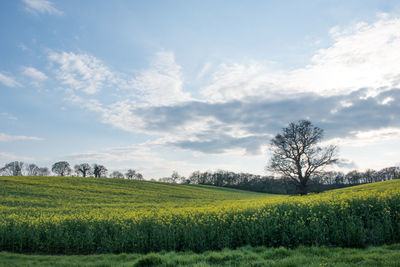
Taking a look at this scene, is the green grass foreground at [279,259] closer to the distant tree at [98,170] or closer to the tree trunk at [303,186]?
the tree trunk at [303,186]

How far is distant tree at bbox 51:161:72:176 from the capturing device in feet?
337

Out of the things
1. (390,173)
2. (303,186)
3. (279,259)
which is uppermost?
(390,173)

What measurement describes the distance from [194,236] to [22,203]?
25329 millimetres

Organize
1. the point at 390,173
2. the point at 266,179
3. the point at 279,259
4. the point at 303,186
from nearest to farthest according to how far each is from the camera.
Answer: the point at 279,259
the point at 303,186
the point at 390,173
the point at 266,179

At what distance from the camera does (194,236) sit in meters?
10.9

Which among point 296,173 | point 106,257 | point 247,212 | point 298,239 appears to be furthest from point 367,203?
point 296,173

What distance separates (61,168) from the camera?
338 ft

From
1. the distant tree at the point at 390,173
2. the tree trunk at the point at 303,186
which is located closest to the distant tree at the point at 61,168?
the tree trunk at the point at 303,186

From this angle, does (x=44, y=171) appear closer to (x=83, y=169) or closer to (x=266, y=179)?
(x=83, y=169)

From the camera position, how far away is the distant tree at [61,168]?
103 metres

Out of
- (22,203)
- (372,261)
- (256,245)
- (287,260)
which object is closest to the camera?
(372,261)

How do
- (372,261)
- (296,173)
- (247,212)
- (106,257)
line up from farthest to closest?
1. (296,173)
2. (247,212)
3. (106,257)
4. (372,261)

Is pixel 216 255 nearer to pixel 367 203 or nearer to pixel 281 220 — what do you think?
pixel 281 220

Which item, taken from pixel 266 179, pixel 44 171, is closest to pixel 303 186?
pixel 266 179
